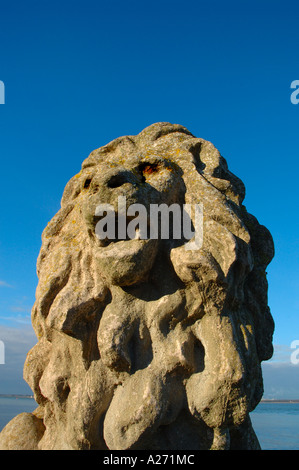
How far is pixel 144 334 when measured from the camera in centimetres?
405

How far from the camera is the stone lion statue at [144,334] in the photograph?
3916 mm

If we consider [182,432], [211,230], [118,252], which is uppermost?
[211,230]

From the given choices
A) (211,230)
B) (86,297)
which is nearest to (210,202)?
(211,230)

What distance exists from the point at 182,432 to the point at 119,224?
212cm

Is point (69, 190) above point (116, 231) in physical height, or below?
above

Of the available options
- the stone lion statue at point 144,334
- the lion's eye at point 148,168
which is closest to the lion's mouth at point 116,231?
the stone lion statue at point 144,334

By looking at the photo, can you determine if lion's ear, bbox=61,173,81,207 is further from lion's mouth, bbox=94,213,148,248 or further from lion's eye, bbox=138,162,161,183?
lion's mouth, bbox=94,213,148,248

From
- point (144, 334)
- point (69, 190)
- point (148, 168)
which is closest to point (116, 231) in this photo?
point (148, 168)

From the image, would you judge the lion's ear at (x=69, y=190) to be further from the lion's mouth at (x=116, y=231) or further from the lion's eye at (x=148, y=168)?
the lion's mouth at (x=116, y=231)

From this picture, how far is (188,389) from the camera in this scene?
404 centimetres

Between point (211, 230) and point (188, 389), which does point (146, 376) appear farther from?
point (211, 230)

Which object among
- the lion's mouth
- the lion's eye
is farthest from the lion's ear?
the lion's mouth

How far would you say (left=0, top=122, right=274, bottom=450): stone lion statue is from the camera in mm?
3916

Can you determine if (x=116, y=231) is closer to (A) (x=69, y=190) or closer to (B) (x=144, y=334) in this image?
(B) (x=144, y=334)
